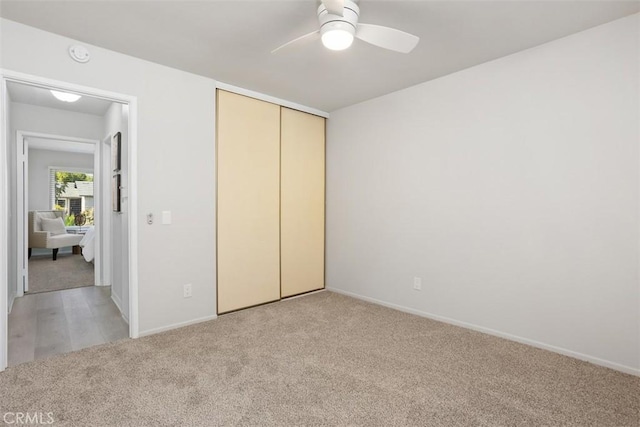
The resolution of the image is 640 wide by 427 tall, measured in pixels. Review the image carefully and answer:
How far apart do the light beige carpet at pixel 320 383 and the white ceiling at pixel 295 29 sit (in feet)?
7.81

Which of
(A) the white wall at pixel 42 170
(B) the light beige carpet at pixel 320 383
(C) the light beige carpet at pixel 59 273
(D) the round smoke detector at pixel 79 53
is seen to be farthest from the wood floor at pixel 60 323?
(A) the white wall at pixel 42 170

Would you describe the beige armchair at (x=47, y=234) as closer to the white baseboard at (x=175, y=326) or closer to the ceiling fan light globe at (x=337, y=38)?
the white baseboard at (x=175, y=326)

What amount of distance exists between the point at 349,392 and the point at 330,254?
2.43 m

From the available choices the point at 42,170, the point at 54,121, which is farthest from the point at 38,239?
the point at 54,121

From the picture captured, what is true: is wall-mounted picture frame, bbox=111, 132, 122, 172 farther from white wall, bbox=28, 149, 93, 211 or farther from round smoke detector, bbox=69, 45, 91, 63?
white wall, bbox=28, 149, 93, 211

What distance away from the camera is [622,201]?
220cm

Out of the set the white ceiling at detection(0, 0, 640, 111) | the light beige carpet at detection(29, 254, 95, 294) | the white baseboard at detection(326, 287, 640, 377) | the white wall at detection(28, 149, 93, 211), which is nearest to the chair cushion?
the light beige carpet at detection(29, 254, 95, 294)

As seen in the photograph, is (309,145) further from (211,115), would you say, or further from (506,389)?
(506,389)

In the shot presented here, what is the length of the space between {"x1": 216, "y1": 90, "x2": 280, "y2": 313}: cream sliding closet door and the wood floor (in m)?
1.09

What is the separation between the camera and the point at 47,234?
6352mm

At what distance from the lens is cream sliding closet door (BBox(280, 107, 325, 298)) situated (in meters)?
3.92

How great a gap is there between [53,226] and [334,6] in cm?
779

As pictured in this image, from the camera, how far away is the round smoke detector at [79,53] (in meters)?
2.44

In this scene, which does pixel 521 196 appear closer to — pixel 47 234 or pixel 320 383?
pixel 320 383
